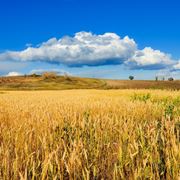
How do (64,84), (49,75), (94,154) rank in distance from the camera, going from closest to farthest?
(94,154), (64,84), (49,75)

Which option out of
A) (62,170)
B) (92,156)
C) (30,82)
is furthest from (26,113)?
(30,82)

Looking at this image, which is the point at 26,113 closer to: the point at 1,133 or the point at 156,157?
the point at 1,133

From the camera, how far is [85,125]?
616cm

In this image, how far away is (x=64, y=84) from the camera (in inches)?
2911

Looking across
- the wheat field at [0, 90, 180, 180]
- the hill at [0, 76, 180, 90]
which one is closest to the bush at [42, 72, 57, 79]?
the hill at [0, 76, 180, 90]

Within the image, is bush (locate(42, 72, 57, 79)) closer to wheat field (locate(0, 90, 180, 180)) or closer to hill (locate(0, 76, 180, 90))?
hill (locate(0, 76, 180, 90))

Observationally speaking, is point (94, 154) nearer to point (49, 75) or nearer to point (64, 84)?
point (64, 84)

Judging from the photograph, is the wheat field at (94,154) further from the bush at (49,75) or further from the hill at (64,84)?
the bush at (49,75)

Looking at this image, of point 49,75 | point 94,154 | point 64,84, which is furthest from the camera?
point 49,75

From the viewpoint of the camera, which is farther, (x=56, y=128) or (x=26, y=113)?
(x=26, y=113)

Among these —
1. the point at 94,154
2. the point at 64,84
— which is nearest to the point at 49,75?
the point at 64,84

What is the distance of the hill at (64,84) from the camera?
6706 cm

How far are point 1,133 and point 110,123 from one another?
197 cm

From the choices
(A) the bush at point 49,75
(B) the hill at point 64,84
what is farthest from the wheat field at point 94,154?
(A) the bush at point 49,75
